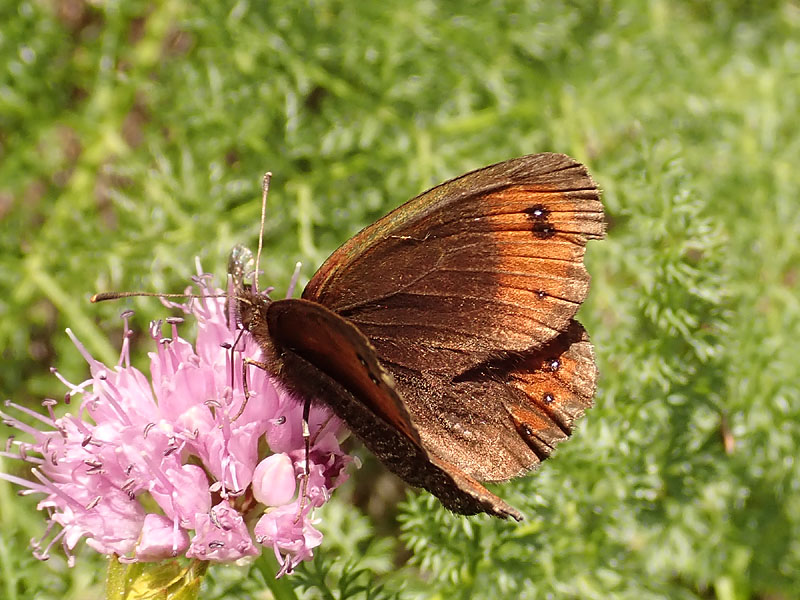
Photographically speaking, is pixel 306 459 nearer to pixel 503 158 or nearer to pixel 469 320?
pixel 469 320

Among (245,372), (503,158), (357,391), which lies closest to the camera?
(357,391)

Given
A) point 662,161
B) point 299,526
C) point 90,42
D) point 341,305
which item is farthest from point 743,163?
point 90,42

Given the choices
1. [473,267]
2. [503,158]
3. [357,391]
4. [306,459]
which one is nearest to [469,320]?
[473,267]

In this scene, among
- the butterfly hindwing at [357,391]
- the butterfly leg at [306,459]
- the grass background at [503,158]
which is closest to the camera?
the butterfly hindwing at [357,391]

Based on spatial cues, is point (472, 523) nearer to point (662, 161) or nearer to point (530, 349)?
point (530, 349)

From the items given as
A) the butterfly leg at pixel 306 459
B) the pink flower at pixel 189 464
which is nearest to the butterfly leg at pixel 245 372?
the pink flower at pixel 189 464

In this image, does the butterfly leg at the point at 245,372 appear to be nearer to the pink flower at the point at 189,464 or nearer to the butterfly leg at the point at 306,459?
the pink flower at the point at 189,464

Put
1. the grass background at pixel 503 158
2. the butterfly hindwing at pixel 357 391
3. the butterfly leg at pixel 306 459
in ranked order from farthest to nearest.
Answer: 1. the grass background at pixel 503 158
2. the butterfly leg at pixel 306 459
3. the butterfly hindwing at pixel 357 391
